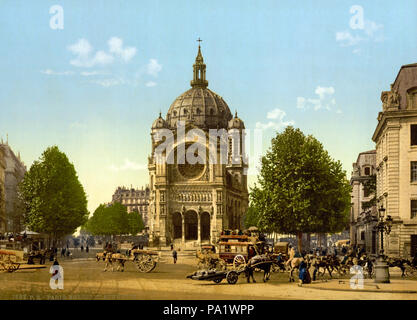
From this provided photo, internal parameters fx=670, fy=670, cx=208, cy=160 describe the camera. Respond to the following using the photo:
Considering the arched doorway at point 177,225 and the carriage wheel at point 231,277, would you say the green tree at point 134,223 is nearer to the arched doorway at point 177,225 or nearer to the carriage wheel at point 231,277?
the arched doorway at point 177,225

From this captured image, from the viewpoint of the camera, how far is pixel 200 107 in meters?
148

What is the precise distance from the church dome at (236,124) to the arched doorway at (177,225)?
36.3 m

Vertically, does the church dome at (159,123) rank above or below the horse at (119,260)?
above

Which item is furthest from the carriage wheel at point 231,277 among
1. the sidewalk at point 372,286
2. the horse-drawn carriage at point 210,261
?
the horse-drawn carriage at point 210,261

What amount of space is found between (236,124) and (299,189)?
92740mm

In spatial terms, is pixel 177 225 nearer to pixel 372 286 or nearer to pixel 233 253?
pixel 233 253

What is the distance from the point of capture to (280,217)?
5672cm

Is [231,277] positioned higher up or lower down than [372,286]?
higher up

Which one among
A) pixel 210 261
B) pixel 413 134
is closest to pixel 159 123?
pixel 413 134

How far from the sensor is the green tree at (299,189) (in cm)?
5603

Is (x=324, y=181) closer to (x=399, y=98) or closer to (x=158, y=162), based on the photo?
(x=399, y=98)

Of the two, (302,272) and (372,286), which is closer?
(372,286)

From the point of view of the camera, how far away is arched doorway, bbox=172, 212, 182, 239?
117m
